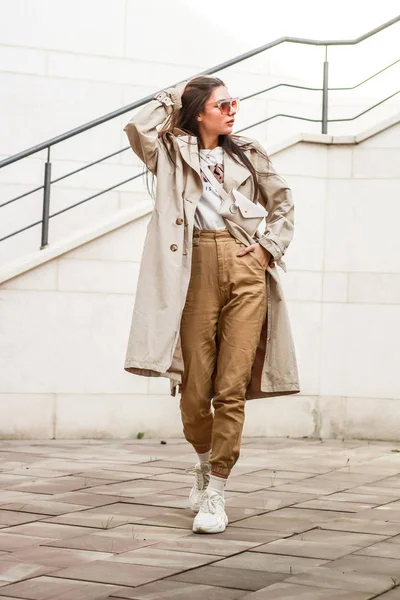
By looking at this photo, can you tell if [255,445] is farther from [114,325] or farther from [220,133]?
[220,133]

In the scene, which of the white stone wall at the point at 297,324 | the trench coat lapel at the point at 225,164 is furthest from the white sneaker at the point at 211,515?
the white stone wall at the point at 297,324

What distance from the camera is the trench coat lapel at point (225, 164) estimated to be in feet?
16.2

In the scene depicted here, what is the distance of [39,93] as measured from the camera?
9320 millimetres

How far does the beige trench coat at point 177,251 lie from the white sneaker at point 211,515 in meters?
0.54

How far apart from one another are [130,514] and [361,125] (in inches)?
232

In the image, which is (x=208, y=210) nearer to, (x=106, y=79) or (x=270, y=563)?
(x=270, y=563)

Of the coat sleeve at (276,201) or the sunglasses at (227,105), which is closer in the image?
the sunglasses at (227,105)

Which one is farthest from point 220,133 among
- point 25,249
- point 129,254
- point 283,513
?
point 25,249

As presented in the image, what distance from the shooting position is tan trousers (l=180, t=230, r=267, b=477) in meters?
4.82

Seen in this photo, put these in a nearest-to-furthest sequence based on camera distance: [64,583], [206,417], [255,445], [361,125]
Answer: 1. [64,583]
2. [206,417]
3. [255,445]
4. [361,125]

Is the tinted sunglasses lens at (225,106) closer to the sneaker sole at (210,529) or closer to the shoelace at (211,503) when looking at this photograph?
the shoelace at (211,503)

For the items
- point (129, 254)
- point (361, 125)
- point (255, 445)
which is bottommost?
point (255, 445)

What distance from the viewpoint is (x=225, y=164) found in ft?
16.5

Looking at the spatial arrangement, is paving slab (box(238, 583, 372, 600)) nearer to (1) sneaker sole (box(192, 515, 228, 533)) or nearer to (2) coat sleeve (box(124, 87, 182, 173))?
(1) sneaker sole (box(192, 515, 228, 533))
